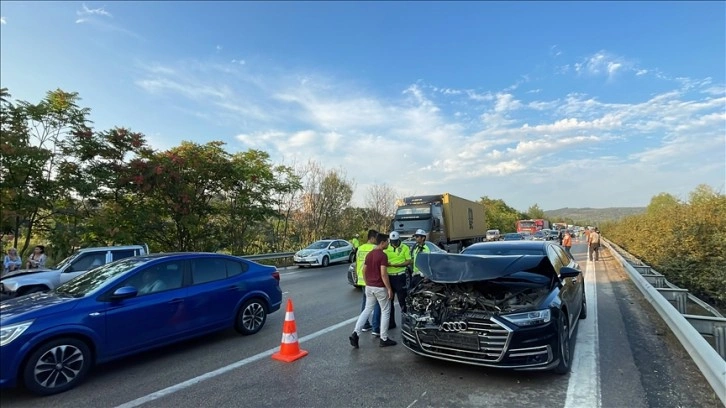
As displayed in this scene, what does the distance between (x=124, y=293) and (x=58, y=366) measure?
96 cm

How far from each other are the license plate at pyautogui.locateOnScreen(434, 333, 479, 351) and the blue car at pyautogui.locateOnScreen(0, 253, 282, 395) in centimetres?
346

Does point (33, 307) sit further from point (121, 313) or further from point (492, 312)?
point (492, 312)

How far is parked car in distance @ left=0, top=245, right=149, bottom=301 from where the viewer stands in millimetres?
8547

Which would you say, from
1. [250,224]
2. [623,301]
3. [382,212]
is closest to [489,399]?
[623,301]

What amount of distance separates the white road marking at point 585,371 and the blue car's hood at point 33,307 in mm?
5498

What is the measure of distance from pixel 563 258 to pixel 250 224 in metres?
18.6

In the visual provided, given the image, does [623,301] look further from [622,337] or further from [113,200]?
[113,200]

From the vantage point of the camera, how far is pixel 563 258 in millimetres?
7125

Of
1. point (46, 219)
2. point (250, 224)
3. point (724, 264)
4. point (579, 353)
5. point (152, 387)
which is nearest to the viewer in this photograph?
point (152, 387)

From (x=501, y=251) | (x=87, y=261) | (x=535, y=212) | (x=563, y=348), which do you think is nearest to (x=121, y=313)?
(x=563, y=348)

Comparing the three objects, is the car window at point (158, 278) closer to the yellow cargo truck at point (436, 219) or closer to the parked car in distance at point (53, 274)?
the parked car in distance at point (53, 274)

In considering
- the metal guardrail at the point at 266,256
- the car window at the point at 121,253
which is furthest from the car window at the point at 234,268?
the metal guardrail at the point at 266,256

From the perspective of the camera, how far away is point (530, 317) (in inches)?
173

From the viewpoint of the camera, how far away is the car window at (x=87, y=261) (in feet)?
30.9
